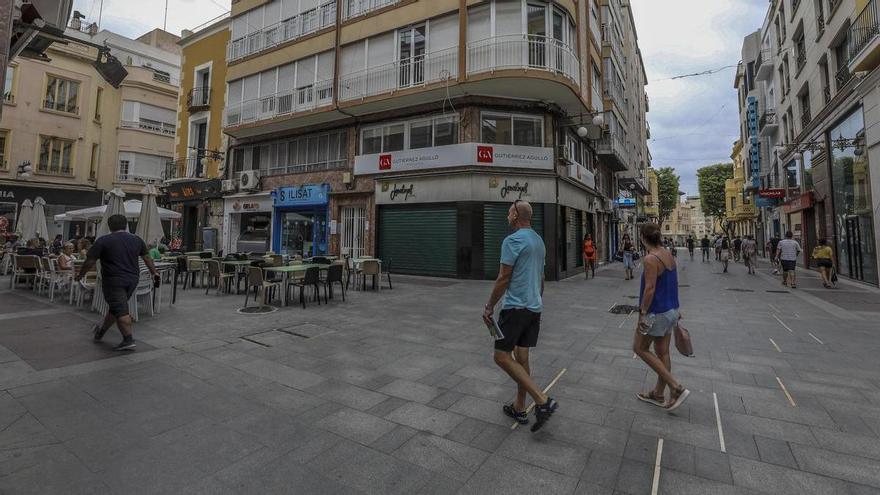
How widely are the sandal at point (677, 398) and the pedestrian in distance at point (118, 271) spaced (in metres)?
6.48

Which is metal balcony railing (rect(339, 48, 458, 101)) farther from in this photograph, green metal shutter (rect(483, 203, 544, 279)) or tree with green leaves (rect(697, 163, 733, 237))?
tree with green leaves (rect(697, 163, 733, 237))

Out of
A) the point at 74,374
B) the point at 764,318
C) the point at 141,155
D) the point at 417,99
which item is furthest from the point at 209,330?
the point at 141,155

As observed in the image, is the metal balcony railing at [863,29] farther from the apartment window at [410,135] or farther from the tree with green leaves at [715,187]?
the tree with green leaves at [715,187]

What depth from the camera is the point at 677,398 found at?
3549 millimetres

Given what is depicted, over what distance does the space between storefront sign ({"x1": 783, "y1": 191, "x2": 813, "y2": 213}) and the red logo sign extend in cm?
1525

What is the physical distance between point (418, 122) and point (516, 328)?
47.4ft

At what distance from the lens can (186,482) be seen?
2.46 m

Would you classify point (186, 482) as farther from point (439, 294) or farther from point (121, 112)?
point (121, 112)

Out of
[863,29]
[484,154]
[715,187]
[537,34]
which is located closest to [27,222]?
[484,154]

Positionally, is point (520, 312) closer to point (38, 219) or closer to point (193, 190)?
point (38, 219)

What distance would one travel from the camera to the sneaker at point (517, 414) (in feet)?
10.8

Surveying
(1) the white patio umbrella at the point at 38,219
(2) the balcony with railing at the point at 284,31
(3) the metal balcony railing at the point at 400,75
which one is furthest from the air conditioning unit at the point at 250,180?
(1) the white patio umbrella at the point at 38,219

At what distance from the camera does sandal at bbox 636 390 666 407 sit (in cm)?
369

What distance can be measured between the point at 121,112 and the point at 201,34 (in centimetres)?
1115
